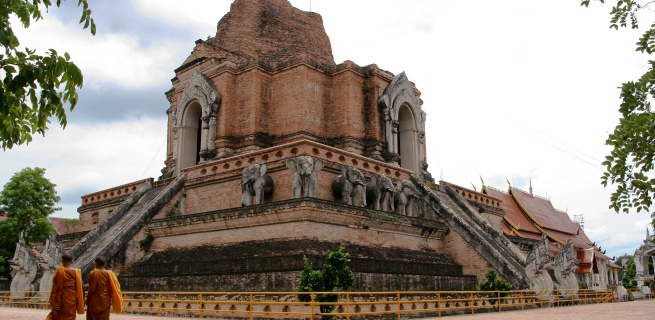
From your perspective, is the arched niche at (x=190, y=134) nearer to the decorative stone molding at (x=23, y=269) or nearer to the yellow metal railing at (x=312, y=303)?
the decorative stone molding at (x=23, y=269)

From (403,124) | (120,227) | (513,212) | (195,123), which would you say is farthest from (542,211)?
(120,227)

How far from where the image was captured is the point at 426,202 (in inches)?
796

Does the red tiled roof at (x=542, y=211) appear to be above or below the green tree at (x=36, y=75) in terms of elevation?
above

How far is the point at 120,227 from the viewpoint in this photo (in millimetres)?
18922

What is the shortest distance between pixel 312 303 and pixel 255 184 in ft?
25.6

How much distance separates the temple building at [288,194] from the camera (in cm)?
1516

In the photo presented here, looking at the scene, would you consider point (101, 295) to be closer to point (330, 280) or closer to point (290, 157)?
point (330, 280)

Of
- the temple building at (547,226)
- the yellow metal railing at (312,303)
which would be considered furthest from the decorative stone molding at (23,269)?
the temple building at (547,226)

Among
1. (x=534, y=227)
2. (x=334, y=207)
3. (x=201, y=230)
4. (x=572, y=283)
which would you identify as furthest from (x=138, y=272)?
(x=534, y=227)

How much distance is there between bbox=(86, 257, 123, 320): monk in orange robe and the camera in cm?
752

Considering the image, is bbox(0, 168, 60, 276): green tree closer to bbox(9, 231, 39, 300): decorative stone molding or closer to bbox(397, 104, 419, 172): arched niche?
bbox(9, 231, 39, 300): decorative stone molding

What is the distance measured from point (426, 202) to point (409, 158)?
5040mm

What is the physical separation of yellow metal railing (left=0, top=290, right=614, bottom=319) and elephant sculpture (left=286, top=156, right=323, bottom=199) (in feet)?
14.0

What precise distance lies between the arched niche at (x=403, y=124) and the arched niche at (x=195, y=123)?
650 cm
